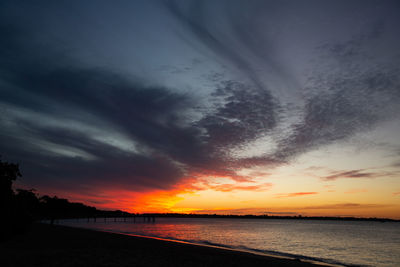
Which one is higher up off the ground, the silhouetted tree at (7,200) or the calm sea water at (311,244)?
the silhouetted tree at (7,200)

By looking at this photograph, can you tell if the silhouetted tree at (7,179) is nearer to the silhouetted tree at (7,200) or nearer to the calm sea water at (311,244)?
the silhouetted tree at (7,200)

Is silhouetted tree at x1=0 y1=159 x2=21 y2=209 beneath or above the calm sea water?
above

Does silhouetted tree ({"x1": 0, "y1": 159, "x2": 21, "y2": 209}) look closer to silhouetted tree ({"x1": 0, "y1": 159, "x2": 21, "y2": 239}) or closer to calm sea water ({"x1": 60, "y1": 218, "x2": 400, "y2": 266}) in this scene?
silhouetted tree ({"x1": 0, "y1": 159, "x2": 21, "y2": 239})

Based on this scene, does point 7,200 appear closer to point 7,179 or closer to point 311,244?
point 7,179

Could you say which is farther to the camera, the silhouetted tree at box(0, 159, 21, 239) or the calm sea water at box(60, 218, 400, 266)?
the calm sea water at box(60, 218, 400, 266)

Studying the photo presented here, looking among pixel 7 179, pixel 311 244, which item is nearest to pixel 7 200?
pixel 7 179

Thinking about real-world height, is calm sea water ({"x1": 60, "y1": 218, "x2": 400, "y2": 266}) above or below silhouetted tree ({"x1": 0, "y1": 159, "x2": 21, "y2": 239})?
below

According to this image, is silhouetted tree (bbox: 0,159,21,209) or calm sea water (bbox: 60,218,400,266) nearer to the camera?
silhouetted tree (bbox: 0,159,21,209)

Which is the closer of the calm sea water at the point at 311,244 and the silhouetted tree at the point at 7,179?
the silhouetted tree at the point at 7,179

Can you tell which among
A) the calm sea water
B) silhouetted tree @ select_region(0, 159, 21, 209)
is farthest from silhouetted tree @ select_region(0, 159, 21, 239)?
the calm sea water

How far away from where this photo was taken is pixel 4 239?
25.1 metres

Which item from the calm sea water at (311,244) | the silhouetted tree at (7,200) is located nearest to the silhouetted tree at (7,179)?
the silhouetted tree at (7,200)

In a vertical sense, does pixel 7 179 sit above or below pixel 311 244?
above

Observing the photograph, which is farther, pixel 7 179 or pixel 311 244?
pixel 311 244
